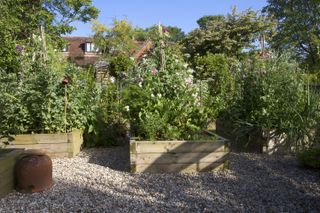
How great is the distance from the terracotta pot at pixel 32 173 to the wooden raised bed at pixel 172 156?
1170 mm

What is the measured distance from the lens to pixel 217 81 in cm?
1093

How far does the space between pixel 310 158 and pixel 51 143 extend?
3.78 m

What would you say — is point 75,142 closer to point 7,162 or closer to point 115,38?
point 7,162

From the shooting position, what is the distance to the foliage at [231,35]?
67.6 feet

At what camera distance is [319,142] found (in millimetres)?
5562

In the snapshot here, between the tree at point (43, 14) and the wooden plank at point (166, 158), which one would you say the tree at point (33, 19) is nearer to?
the tree at point (43, 14)

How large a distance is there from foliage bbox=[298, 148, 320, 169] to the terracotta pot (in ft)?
10.8

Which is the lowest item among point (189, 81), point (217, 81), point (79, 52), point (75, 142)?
point (75, 142)

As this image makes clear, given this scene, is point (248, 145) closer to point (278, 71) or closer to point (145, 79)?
point (278, 71)

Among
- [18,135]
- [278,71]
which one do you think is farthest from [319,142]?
[18,135]

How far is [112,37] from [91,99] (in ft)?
78.2

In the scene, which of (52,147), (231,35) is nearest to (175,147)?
(52,147)

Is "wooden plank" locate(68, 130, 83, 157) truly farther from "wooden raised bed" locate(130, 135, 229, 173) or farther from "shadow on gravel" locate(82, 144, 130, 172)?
"wooden raised bed" locate(130, 135, 229, 173)

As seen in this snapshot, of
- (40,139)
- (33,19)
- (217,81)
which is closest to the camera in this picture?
(40,139)
